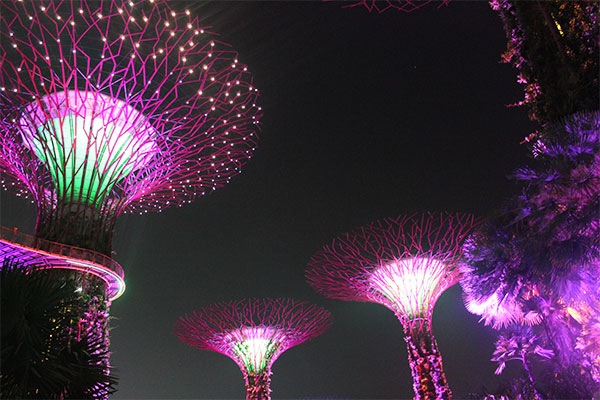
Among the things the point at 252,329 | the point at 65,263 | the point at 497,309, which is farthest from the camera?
the point at 252,329

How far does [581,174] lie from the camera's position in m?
7.77

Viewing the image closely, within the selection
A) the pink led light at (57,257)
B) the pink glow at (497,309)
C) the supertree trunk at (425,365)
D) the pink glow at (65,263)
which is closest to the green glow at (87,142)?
the pink led light at (57,257)

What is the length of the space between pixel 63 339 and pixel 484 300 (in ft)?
27.4

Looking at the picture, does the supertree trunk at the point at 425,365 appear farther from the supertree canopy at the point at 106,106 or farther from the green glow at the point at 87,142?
the green glow at the point at 87,142

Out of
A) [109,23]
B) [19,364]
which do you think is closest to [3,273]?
[19,364]

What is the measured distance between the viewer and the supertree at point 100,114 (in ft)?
32.9

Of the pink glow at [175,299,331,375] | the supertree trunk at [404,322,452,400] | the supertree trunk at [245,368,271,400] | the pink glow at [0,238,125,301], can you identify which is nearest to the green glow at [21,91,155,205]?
the pink glow at [0,238,125,301]

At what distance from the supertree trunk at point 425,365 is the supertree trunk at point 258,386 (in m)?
9.34

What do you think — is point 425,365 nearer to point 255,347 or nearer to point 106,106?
point 255,347

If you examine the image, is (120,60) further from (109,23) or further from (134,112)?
(134,112)

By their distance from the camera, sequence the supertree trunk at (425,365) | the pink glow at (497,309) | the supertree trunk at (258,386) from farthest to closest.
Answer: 1. the supertree trunk at (258,386)
2. the supertree trunk at (425,365)
3. the pink glow at (497,309)

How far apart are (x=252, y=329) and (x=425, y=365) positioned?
1045 centimetres

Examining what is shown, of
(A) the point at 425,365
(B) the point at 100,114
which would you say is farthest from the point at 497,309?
(B) the point at 100,114

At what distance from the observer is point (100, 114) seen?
12.9m
